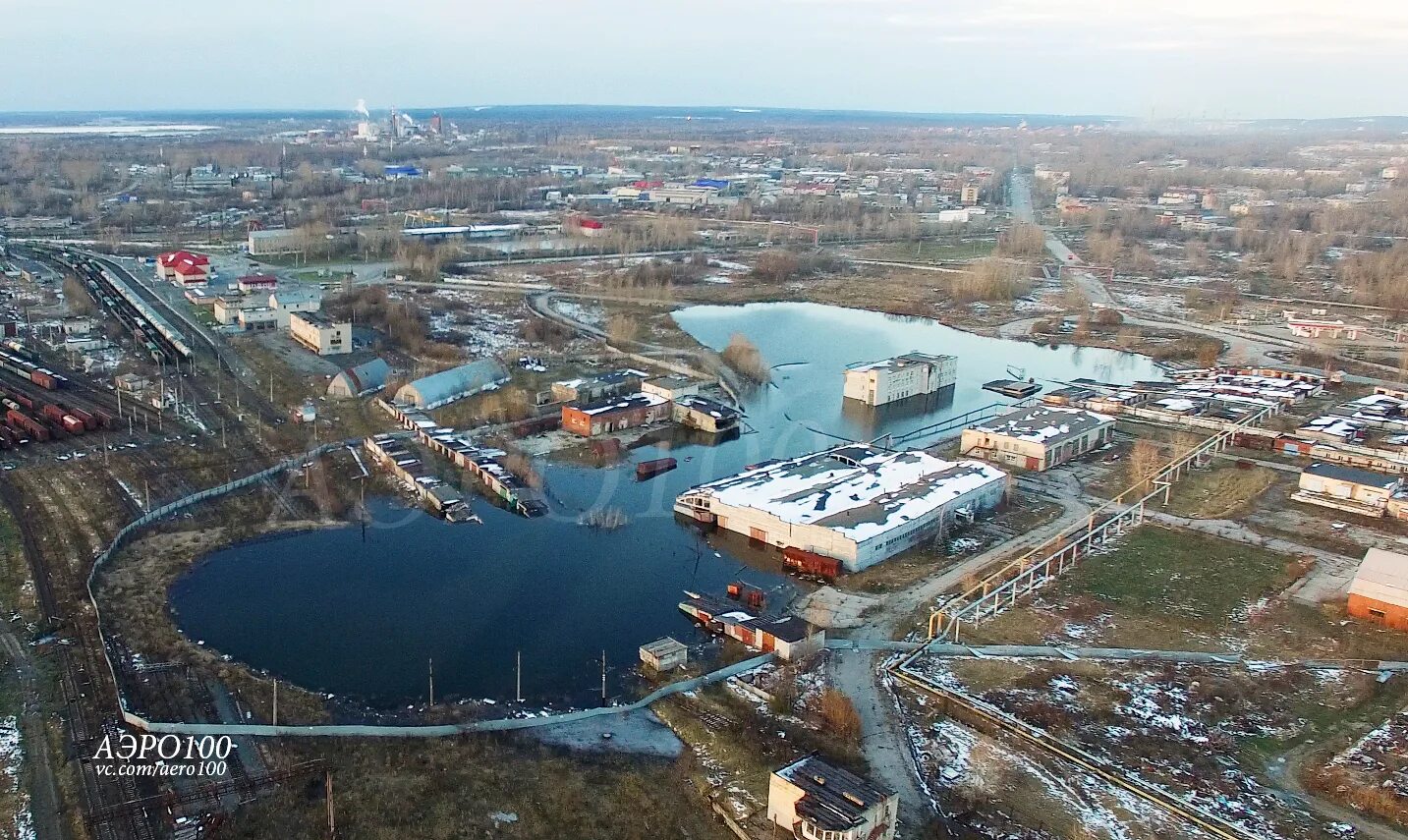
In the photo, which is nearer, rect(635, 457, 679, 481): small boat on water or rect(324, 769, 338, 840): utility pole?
rect(324, 769, 338, 840): utility pole

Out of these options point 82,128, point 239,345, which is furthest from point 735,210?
→ point 82,128

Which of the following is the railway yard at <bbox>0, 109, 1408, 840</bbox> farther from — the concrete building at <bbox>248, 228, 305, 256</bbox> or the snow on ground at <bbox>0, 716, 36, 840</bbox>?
the concrete building at <bbox>248, 228, 305, 256</bbox>

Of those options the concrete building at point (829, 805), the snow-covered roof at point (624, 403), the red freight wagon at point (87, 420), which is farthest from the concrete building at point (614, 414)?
the concrete building at point (829, 805)

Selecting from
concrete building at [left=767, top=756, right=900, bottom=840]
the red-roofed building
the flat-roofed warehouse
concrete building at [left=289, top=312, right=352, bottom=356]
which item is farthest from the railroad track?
the red-roofed building

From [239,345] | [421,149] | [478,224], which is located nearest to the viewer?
[239,345]

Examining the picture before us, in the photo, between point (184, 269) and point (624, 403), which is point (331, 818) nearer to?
point (624, 403)

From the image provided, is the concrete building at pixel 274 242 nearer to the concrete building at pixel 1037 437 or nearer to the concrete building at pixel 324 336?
the concrete building at pixel 324 336

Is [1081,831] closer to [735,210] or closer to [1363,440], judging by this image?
[1363,440]
